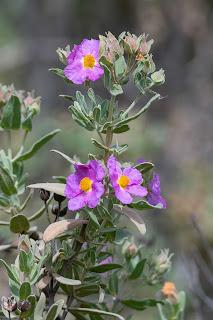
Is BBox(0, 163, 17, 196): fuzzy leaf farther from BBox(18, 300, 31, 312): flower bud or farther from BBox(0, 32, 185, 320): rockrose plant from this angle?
BBox(18, 300, 31, 312): flower bud

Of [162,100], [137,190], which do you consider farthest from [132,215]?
[162,100]

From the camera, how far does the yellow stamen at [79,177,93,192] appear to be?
57cm

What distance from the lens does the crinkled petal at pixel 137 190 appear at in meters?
0.57

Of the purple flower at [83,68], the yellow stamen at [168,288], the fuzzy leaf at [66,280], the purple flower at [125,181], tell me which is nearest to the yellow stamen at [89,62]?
the purple flower at [83,68]

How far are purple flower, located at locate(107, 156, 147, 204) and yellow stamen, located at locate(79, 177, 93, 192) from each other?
A: 1.1 inches

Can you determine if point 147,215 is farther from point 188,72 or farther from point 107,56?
point 107,56

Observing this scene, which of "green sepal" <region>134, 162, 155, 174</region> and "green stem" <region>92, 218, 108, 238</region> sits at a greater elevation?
"green sepal" <region>134, 162, 155, 174</region>

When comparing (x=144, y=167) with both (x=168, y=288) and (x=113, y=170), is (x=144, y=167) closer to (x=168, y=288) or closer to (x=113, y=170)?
(x=113, y=170)

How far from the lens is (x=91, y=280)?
673mm

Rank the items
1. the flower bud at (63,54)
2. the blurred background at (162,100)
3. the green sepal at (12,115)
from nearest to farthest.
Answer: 1. the flower bud at (63,54)
2. the green sepal at (12,115)
3. the blurred background at (162,100)

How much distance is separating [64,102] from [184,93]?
1.18m

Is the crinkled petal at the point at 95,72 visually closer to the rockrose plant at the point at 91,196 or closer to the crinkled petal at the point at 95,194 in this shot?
the rockrose plant at the point at 91,196

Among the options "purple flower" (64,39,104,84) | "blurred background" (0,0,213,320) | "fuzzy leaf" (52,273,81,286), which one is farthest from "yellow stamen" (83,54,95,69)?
"blurred background" (0,0,213,320)

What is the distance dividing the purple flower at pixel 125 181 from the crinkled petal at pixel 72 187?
47 millimetres
